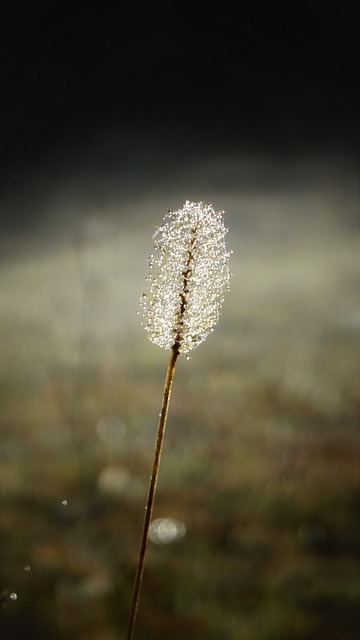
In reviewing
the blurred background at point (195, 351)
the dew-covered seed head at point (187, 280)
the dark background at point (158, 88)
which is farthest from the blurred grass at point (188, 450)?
the dew-covered seed head at point (187, 280)

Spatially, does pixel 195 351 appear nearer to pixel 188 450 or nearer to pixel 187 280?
pixel 188 450

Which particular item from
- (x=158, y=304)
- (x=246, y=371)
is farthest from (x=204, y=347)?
(x=158, y=304)

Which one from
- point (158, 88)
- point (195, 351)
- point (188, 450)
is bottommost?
point (188, 450)

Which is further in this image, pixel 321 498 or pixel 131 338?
pixel 131 338

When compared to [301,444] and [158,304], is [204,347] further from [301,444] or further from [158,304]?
[158,304]

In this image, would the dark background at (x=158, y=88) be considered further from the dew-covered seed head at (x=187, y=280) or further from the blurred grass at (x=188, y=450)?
the dew-covered seed head at (x=187, y=280)

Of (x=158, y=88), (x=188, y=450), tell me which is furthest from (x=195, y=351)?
(x=158, y=88)

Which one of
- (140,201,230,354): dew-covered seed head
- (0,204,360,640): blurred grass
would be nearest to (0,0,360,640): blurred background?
(0,204,360,640): blurred grass
